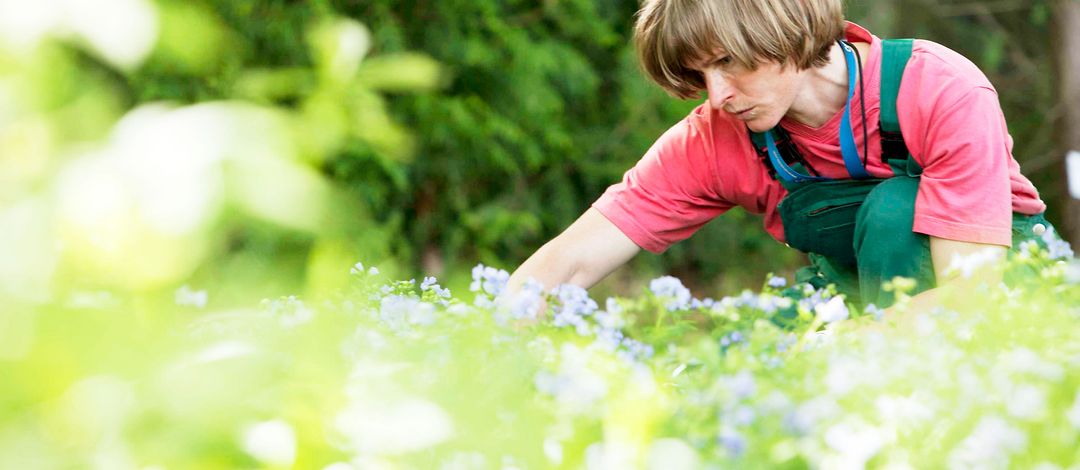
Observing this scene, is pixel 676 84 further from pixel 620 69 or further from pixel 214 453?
pixel 620 69

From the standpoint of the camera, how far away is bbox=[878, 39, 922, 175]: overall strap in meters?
2.27

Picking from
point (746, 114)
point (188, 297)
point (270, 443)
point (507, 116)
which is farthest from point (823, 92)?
point (507, 116)

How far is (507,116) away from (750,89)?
10.7 feet

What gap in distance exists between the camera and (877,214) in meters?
2.29

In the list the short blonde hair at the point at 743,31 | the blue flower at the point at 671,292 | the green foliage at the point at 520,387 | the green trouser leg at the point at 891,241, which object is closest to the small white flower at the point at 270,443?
the green foliage at the point at 520,387

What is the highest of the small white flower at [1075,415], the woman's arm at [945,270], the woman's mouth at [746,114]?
the woman's mouth at [746,114]

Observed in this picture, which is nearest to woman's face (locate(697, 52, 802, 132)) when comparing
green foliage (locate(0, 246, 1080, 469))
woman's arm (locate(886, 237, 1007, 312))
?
woman's arm (locate(886, 237, 1007, 312))

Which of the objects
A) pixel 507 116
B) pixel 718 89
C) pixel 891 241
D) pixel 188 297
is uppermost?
pixel 507 116

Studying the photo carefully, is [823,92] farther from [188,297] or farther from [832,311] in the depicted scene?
[188,297]

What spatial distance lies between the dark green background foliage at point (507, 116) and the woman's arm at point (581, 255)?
2.25 metres

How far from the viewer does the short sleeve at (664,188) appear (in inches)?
98.5

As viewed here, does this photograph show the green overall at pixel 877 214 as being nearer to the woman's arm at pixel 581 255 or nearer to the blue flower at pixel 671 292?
the woman's arm at pixel 581 255

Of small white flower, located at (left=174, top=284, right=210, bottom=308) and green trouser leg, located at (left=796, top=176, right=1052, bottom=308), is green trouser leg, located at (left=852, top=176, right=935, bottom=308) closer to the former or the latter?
green trouser leg, located at (left=796, top=176, right=1052, bottom=308)

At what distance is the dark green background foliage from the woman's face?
255 centimetres
